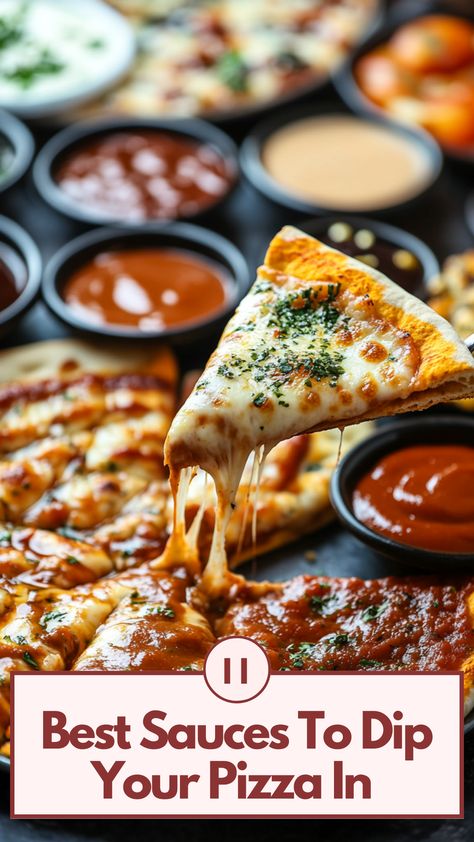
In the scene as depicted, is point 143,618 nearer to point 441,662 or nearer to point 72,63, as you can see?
point 441,662

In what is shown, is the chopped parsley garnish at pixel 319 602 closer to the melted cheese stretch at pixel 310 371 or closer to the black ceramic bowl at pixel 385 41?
the melted cheese stretch at pixel 310 371

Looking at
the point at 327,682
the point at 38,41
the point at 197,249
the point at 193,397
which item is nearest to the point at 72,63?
the point at 38,41

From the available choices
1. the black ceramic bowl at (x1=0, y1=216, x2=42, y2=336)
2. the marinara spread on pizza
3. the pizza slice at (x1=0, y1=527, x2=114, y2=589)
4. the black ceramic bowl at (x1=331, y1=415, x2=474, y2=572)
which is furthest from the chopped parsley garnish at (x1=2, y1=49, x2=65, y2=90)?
the pizza slice at (x1=0, y1=527, x2=114, y2=589)

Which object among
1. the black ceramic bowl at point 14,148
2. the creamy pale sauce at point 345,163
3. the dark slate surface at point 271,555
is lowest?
the dark slate surface at point 271,555

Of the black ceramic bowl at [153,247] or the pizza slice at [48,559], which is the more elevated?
the black ceramic bowl at [153,247]

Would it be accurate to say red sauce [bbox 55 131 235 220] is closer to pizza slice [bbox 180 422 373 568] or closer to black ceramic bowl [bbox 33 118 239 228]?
black ceramic bowl [bbox 33 118 239 228]

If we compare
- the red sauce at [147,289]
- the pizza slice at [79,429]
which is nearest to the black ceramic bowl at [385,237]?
the red sauce at [147,289]

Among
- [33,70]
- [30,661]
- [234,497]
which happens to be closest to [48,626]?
[30,661]
